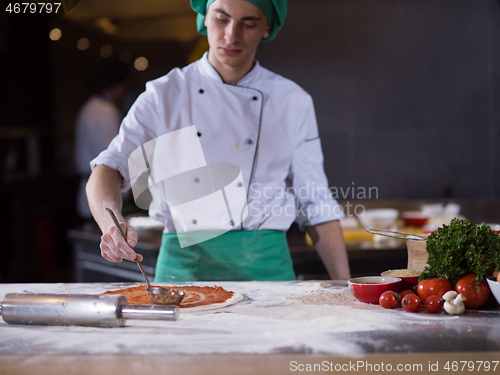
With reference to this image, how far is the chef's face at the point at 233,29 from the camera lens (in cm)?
158

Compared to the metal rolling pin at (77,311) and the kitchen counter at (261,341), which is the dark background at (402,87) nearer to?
the kitchen counter at (261,341)

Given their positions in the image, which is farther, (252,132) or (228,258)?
(252,132)

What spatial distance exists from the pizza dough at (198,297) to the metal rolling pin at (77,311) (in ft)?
0.52

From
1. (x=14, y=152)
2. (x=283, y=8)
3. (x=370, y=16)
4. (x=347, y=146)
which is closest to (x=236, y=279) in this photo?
(x=283, y=8)

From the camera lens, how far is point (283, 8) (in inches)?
68.0

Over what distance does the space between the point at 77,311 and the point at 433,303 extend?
2.37ft

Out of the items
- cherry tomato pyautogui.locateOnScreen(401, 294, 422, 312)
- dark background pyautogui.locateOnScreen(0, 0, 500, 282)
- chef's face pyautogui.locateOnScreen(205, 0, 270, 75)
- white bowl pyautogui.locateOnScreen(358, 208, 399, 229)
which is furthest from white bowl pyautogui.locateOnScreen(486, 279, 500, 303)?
dark background pyautogui.locateOnScreen(0, 0, 500, 282)

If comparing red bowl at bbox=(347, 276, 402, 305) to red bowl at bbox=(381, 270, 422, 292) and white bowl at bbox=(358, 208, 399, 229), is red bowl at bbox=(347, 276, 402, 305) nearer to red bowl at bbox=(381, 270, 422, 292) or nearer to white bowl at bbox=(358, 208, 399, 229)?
red bowl at bbox=(381, 270, 422, 292)

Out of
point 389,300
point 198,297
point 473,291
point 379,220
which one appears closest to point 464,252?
point 473,291

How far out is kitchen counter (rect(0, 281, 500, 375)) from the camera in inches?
32.2

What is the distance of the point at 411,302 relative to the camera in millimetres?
1061

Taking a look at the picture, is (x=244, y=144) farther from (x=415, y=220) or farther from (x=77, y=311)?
(x=415, y=220)

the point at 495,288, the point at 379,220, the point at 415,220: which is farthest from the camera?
the point at 415,220

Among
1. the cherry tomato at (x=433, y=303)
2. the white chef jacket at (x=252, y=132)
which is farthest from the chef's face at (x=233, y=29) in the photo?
the cherry tomato at (x=433, y=303)
